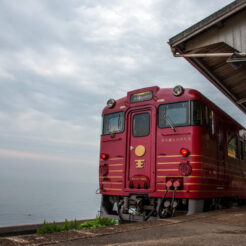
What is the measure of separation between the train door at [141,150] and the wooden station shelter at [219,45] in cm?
180

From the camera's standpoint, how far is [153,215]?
23.9 ft

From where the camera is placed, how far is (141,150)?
309 inches

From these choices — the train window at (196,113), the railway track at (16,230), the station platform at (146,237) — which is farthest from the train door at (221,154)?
the railway track at (16,230)

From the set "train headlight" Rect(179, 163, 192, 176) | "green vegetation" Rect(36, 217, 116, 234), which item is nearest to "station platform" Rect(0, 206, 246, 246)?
"green vegetation" Rect(36, 217, 116, 234)

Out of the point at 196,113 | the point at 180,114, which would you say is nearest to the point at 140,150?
the point at 180,114

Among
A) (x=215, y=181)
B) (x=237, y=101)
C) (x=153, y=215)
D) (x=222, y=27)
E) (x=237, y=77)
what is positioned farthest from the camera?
(x=237, y=101)

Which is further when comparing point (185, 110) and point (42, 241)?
point (185, 110)

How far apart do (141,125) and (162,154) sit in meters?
1.13

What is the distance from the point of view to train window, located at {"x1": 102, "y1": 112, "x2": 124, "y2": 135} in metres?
8.45

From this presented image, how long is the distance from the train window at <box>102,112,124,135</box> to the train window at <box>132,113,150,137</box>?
15.6 inches

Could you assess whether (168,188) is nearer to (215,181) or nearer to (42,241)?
(215,181)

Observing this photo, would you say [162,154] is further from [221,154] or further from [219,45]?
[219,45]

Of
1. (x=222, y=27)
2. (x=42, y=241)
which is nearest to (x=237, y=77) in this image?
(x=222, y=27)

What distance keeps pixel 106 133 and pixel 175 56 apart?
3.04m
